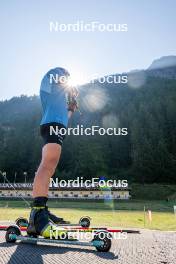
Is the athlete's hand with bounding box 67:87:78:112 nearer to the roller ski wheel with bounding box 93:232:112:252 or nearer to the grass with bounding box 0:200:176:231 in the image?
the roller ski wheel with bounding box 93:232:112:252

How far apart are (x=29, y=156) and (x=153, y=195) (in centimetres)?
6100

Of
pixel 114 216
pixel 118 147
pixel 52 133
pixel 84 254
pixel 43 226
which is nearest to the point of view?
pixel 84 254

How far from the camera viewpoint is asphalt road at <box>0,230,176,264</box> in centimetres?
324

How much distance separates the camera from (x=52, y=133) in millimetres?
4348

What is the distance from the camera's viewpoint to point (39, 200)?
418cm

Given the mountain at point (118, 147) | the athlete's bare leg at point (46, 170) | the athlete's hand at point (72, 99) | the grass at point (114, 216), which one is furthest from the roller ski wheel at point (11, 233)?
the mountain at point (118, 147)

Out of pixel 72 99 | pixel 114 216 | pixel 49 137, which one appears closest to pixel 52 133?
pixel 49 137

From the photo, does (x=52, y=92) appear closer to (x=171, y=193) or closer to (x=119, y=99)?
(x=171, y=193)

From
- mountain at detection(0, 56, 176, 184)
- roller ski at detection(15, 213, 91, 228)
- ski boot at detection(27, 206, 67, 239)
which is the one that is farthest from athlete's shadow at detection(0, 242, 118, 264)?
mountain at detection(0, 56, 176, 184)

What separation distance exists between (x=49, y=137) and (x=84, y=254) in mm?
1426

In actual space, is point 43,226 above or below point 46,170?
below

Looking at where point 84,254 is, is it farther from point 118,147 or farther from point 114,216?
point 118,147

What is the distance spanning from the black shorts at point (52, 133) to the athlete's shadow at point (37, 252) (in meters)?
1.20

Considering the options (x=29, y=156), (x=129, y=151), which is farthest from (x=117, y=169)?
(x=29, y=156)
